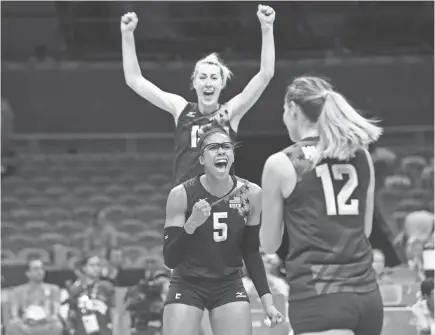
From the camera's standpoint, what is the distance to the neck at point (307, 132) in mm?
4078

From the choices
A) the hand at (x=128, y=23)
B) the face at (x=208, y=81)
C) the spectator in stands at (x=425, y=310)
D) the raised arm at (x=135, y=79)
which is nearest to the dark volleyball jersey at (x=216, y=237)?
the face at (x=208, y=81)

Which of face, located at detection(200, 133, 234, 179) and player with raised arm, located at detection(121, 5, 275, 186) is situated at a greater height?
player with raised arm, located at detection(121, 5, 275, 186)

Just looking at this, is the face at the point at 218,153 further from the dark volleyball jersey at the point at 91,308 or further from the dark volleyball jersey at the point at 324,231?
the dark volleyball jersey at the point at 91,308

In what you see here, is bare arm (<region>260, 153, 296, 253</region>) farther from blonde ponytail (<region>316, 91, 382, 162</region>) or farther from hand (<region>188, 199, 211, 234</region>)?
hand (<region>188, 199, 211, 234</region>)

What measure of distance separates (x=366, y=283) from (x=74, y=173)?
49.9 ft

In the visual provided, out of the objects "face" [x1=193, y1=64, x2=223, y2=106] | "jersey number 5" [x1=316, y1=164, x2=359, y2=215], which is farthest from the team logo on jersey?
"jersey number 5" [x1=316, y1=164, x2=359, y2=215]

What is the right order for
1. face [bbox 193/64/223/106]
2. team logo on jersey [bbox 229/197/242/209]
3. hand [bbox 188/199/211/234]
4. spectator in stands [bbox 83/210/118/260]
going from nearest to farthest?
hand [bbox 188/199/211/234] < team logo on jersey [bbox 229/197/242/209] < face [bbox 193/64/223/106] < spectator in stands [bbox 83/210/118/260]

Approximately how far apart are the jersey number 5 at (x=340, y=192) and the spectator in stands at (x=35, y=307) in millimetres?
7365

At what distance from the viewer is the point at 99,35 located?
18438 millimetres

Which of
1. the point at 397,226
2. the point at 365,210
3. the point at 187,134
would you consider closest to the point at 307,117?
the point at 365,210

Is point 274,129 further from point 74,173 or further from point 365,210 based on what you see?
point 365,210

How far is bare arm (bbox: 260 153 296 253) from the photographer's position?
3.92 m

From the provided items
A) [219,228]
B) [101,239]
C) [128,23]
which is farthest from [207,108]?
[101,239]

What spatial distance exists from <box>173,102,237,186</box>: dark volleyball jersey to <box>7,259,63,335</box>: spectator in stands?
17.5ft
